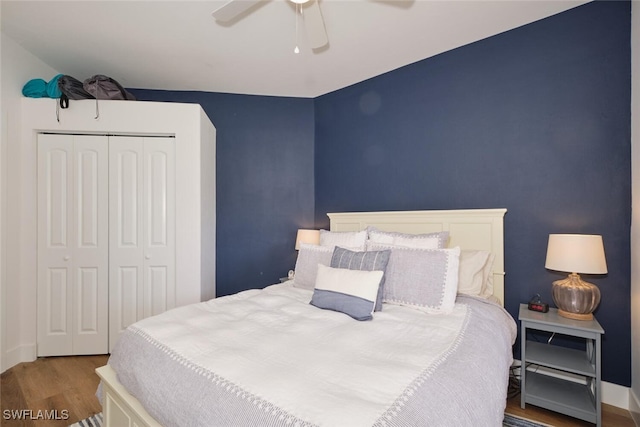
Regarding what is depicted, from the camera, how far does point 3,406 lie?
6.61ft

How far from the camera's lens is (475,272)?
2.18 meters

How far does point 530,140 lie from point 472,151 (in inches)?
15.7

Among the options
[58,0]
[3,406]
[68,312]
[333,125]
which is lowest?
[3,406]

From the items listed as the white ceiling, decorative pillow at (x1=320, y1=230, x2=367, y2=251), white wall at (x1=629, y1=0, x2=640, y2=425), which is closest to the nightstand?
white wall at (x1=629, y1=0, x2=640, y2=425)

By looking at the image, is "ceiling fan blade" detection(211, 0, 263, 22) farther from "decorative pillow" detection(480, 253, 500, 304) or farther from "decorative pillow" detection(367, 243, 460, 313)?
"decorative pillow" detection(480, 253, 500, 304)

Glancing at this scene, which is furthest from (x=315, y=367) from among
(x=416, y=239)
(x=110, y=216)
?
(x=110, y=216)

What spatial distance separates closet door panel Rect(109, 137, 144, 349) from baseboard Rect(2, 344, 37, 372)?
22.7 inches

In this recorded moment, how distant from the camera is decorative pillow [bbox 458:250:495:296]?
84.5 inches

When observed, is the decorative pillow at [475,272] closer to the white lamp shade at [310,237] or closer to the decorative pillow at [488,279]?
the decorative pillow at [488,279]

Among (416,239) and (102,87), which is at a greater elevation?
(102,87)

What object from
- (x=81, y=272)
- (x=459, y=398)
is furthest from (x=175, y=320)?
(x=81, y=272)

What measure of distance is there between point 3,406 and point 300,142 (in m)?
3.22

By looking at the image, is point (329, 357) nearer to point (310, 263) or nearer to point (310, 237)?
point (310, 263)

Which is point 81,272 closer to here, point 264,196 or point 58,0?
point 264,196
